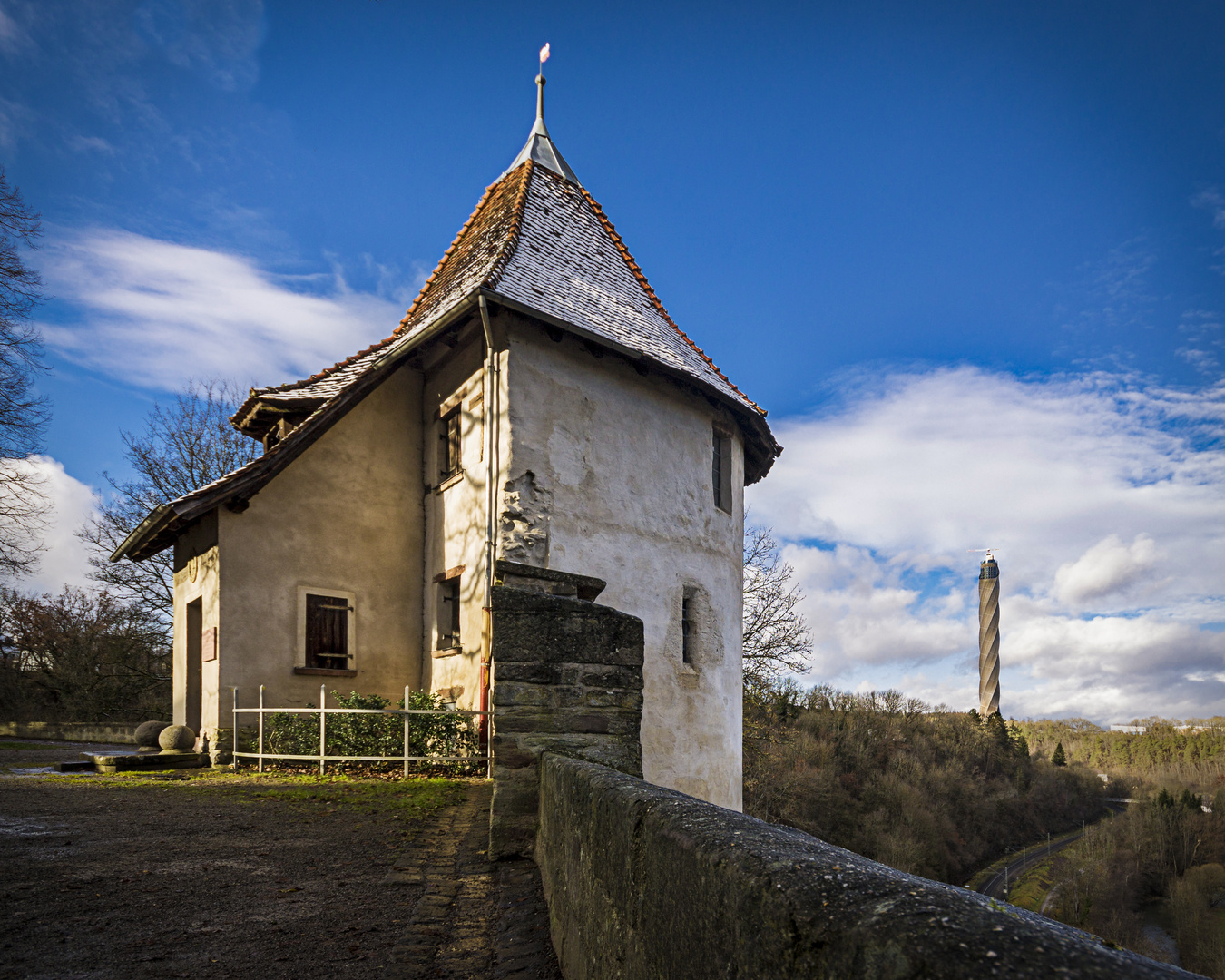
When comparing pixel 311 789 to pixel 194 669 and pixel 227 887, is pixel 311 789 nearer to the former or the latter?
pixel 227 887

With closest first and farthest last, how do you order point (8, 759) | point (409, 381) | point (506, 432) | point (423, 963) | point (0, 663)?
point (423, 963) → point (506, 432) → point (8, 759) → point (409, 381) → point (0, 663)

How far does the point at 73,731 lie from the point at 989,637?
5663cm

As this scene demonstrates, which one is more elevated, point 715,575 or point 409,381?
point 409,381

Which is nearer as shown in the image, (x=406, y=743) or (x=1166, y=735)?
→ (x=406, y=743)

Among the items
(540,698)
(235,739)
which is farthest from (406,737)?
(540,698)

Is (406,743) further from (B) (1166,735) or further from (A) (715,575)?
(B) (1166,735)

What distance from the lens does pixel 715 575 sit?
45.2 ft

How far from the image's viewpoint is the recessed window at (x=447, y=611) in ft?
41.3

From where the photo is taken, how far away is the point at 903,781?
35656 mm

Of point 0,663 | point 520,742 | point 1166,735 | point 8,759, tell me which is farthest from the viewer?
point 1166,735

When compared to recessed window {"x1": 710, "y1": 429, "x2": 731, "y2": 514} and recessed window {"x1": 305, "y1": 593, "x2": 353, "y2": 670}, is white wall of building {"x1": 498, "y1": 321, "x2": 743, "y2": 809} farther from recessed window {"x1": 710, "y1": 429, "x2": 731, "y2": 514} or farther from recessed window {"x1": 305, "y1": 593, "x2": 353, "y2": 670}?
recessed window {"x1": 305, "y1": 593, "x2": 353, "y2": 670}

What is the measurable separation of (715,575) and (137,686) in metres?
17.8

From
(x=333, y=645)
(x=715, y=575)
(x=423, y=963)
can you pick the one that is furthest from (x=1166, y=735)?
(x=423, y=963)

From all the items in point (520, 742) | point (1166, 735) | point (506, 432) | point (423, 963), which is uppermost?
point (506, 432)
